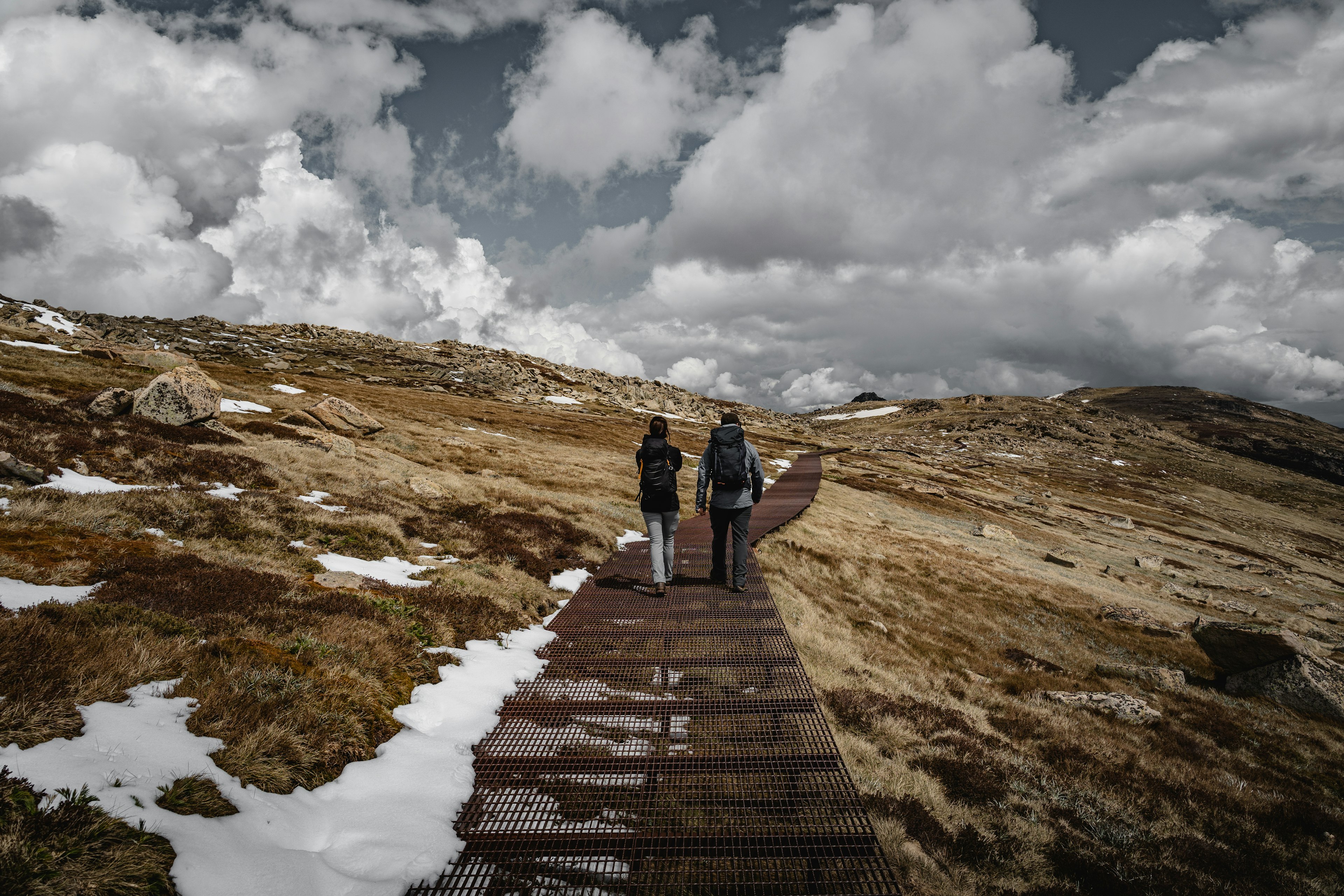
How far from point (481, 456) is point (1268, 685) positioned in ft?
109

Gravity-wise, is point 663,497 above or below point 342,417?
A: below

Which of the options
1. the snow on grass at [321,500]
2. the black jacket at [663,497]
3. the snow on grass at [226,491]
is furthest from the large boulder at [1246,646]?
the snow on grass at [226,491]

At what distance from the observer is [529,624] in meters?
8.59

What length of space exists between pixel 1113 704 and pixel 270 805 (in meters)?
15.2

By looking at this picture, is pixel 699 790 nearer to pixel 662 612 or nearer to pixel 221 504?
pixel 662 612

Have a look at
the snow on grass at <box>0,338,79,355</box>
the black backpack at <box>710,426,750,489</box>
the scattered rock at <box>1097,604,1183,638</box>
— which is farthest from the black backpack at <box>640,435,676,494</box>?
the snow on grass at <box>0,338,79,355</box>

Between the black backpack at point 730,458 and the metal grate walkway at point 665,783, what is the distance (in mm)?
2715

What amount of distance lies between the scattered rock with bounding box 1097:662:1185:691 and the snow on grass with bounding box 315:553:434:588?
18193mm

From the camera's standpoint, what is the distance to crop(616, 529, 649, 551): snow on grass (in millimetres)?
15133

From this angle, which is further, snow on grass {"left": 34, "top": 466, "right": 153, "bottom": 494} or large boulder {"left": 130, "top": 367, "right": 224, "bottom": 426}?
large boulder {"left": 130, "top": 367, "right": 224, "bottom": 426}

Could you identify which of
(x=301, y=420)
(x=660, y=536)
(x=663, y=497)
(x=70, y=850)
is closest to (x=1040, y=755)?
(x=660, y=536)

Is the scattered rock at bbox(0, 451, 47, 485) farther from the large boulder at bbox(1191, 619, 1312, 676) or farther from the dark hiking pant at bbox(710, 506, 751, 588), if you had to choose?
the large boulder at bbox(1191, 619, 1312, 676)

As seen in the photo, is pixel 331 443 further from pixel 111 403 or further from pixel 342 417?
pixel 342 417

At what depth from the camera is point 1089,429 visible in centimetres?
17738
